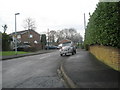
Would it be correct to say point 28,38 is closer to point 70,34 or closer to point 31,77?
point 70,34

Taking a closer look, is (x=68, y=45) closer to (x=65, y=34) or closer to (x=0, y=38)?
(x=0, y=38)

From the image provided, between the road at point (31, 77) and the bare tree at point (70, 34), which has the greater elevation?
the bare tree at point (70, 34)

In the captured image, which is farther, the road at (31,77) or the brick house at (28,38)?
the brick house at (28,38)

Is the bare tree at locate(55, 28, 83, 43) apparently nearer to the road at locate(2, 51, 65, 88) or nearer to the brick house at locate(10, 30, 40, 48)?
the brick house at locate(10, 30, 40, 48)

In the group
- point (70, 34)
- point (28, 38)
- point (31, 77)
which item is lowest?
point (31, 77)

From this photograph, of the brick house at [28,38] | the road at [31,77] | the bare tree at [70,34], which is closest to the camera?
the road at [31,77]

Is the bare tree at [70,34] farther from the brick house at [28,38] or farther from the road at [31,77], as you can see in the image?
the road at [31,77]

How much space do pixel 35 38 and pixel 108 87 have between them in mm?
51480

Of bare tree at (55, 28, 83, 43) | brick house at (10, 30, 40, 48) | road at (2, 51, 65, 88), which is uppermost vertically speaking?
bare tree at (55, 28, 83, 43)

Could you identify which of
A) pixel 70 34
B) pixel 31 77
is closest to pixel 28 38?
pixel 70 34

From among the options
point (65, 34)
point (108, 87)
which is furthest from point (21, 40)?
point (108, 87)

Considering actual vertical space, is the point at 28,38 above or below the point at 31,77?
above

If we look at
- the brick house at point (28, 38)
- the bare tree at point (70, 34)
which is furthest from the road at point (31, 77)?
the bare tree at point (70, 34)

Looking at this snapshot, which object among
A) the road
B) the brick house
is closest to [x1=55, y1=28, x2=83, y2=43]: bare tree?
the brick house
